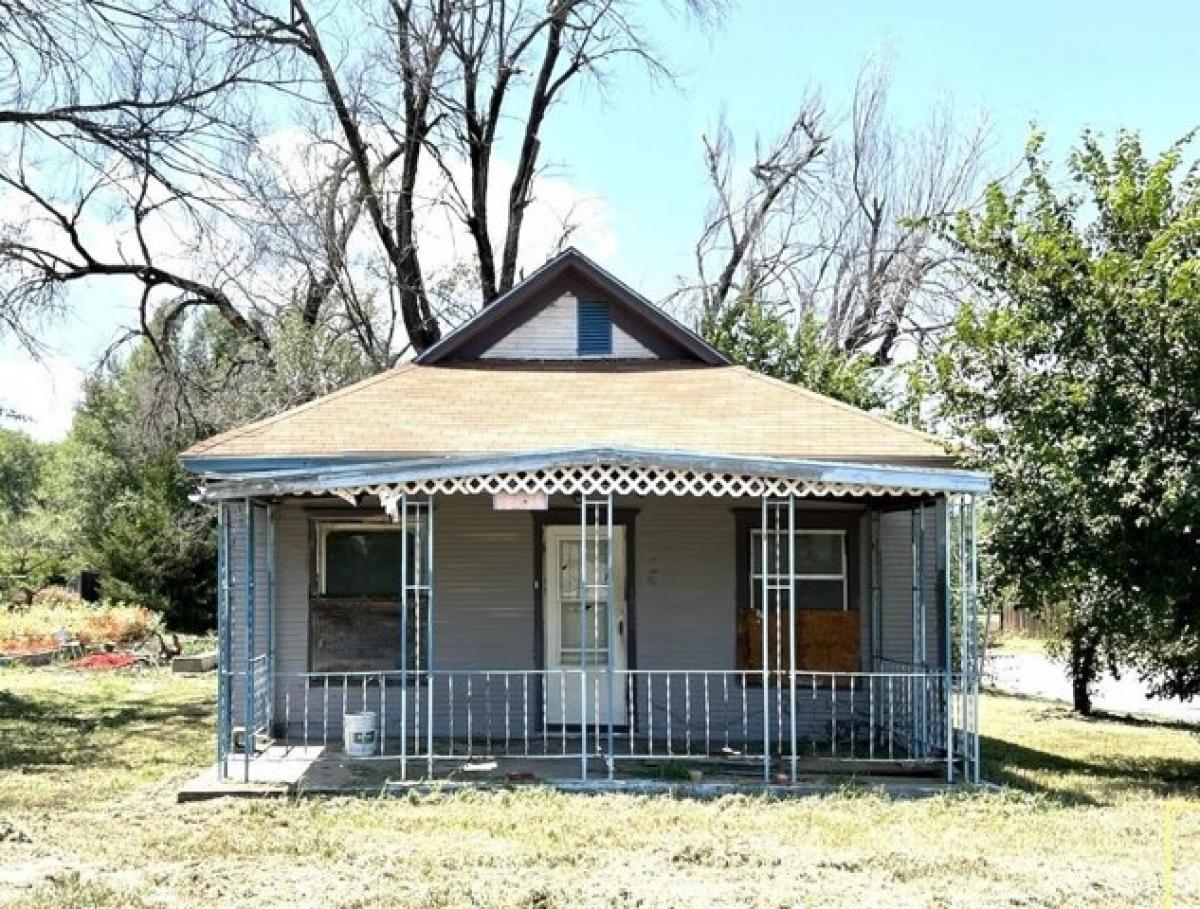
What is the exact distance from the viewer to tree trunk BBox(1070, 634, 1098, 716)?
18.5 metres

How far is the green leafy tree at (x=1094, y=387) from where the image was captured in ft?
37.1

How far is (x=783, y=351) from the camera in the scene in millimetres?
24656

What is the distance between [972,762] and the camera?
40.5 feet

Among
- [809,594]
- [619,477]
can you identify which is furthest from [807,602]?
[619,477]

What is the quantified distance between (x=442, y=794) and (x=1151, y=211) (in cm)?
810

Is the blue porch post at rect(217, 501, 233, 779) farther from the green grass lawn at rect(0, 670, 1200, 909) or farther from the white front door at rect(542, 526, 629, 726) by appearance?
the white front door at rect(542, 526, 629, 726)

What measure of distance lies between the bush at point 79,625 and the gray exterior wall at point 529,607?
13.8 m

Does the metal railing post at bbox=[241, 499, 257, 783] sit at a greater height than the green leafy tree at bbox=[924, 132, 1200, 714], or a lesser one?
lesser

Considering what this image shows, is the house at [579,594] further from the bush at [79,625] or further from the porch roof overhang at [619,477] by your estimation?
the bush at [79,625]

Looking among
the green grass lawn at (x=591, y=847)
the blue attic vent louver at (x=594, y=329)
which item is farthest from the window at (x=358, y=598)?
the blue attic vent louver at (x=594, y=329)

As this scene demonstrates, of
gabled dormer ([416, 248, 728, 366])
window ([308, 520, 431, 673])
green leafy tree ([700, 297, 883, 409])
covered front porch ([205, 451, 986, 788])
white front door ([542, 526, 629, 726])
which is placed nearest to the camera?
covered front porch ([205, 451, 986, 788])

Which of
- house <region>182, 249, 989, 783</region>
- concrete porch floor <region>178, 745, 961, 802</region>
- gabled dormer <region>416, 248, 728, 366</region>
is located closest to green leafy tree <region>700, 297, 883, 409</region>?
gabled dormer <region>416, 248, 728, 366</region>

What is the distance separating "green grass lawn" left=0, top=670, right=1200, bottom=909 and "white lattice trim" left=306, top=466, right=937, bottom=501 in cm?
245

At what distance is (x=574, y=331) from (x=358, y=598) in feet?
16.3
